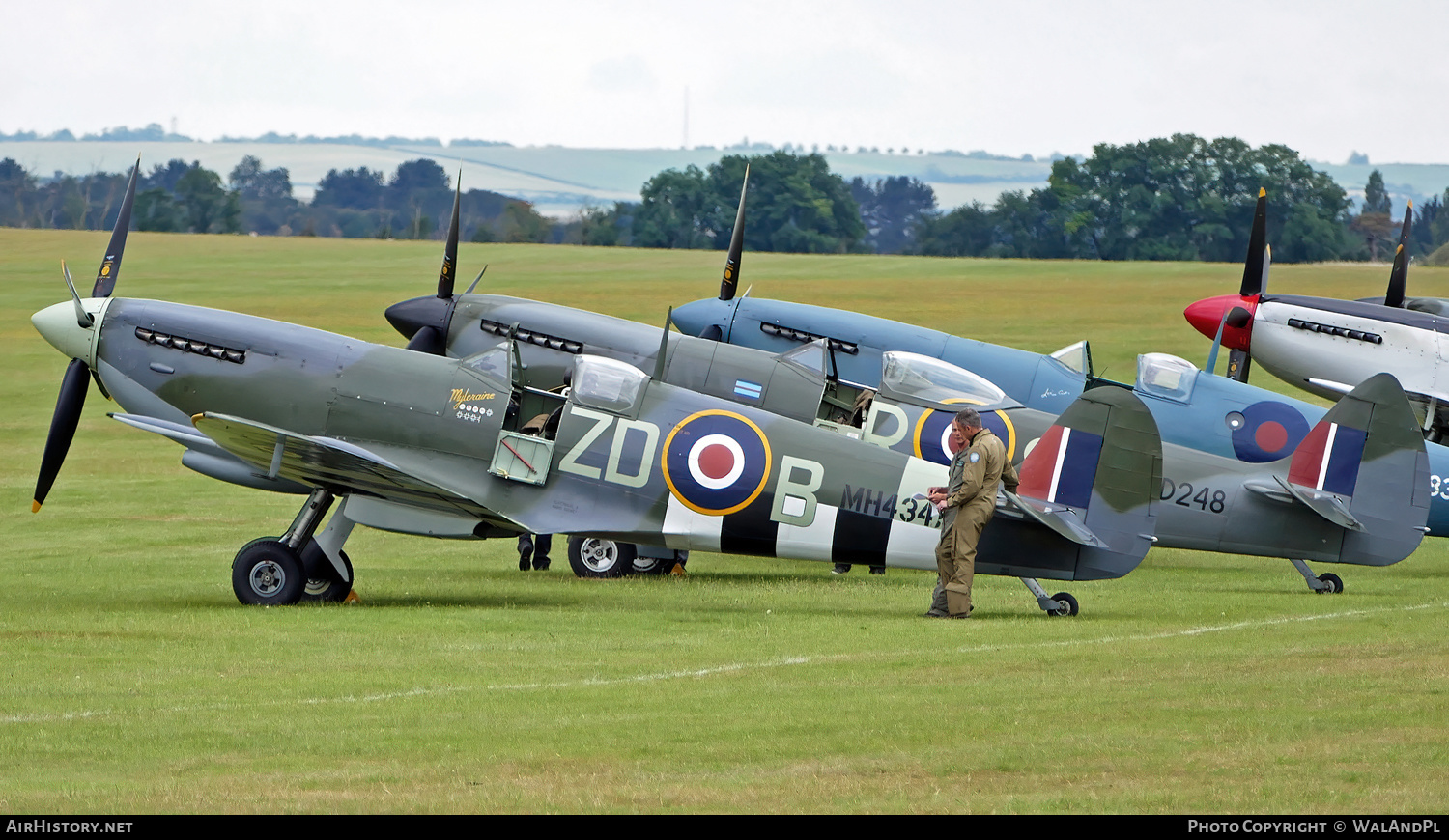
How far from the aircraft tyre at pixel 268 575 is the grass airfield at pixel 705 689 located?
30cm

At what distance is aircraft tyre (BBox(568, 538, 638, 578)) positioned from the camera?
14508 mm

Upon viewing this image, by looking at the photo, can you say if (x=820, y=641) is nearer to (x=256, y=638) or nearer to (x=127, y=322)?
(x=256, y=638)

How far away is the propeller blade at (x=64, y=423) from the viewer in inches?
535

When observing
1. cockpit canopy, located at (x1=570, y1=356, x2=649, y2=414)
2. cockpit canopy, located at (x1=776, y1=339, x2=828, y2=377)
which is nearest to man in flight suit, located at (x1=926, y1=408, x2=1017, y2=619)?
cockpit canopy, located at (x1=570, y1=356, x2=649, y2=414)

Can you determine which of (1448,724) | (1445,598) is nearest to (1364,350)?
(1445,598)

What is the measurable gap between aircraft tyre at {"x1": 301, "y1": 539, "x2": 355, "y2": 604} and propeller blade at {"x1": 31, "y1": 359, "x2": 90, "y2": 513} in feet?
8.94

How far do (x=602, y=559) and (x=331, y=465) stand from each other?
138 inches

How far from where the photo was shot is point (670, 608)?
1205 centimetres

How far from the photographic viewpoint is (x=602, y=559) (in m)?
14.6

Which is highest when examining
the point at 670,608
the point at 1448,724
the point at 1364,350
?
the point at 1364,350

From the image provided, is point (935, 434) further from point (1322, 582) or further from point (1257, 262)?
point (1257, 262)

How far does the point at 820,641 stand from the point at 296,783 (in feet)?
14.1

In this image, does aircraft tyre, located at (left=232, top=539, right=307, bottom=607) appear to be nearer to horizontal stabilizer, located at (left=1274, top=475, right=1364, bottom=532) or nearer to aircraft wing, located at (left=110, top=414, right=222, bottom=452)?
aircraft wing, located at (left=110, top=414, right=222, bottom=452)

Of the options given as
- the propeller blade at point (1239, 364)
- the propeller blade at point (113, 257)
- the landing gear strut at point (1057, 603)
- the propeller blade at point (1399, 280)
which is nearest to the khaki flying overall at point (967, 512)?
the landing gear strut at point (1057, 603)
